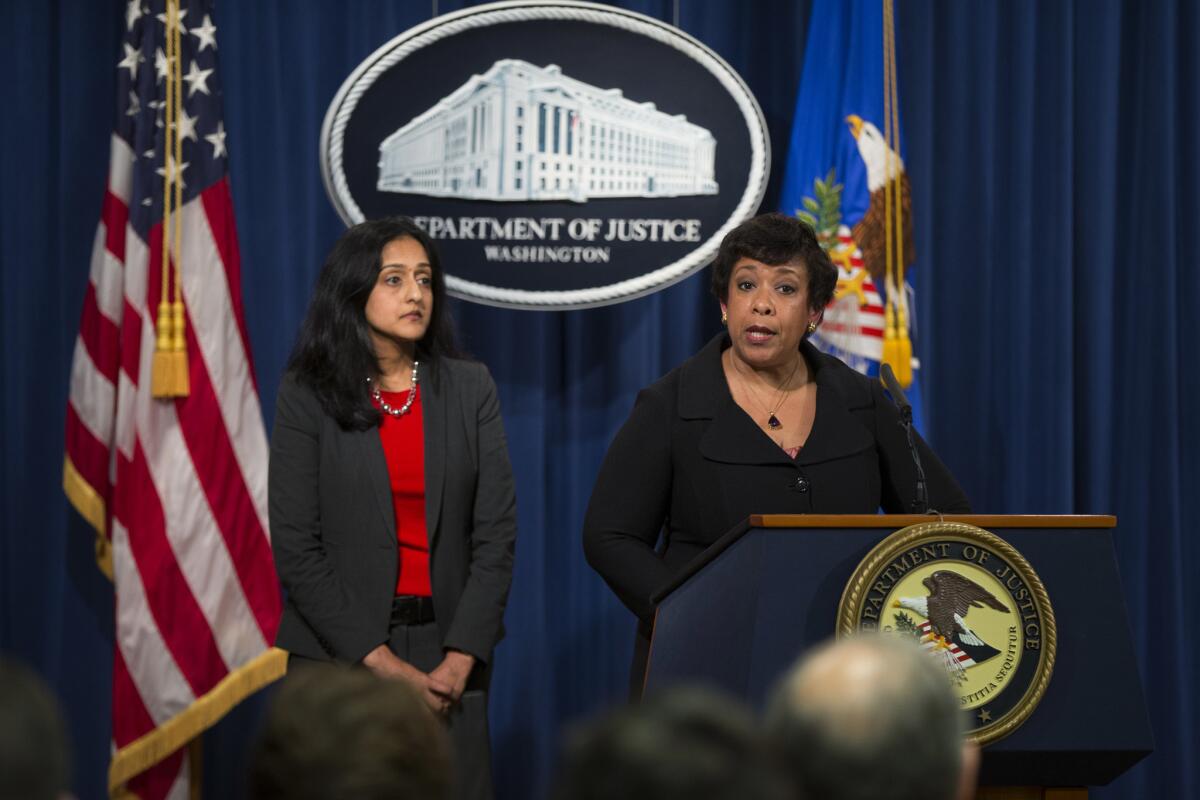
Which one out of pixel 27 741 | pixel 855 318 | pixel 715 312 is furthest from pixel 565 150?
pixel 27 741

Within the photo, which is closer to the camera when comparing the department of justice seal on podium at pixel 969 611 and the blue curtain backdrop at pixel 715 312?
the department of justice seal on podium at pixel 969 611

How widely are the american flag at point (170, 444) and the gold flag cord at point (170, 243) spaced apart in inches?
0.7

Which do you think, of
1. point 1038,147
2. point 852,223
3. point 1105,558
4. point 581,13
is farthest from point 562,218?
point 1105,558

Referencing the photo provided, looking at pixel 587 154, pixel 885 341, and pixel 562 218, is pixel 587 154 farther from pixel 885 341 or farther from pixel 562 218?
pixel 885 341

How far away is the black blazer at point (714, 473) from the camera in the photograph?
8.83ft

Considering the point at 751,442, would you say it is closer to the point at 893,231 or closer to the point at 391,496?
the point at 391,496

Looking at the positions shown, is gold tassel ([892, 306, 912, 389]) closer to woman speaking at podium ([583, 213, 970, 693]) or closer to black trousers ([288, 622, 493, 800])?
woman speaking at podium ([583, 213, 970, 693])

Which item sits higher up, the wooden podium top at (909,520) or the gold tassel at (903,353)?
the gold tassel at (903,353)

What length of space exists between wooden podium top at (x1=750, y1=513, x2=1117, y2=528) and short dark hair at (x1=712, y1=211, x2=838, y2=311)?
2.76 feet

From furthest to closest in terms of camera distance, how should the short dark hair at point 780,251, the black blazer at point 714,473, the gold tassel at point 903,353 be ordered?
the gold tassel at point 903,353 → the short dark hair at point 780,251 → the black blazer at point 714,473

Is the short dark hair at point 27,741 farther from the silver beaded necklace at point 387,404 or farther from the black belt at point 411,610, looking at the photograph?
the silver beaded necklace at point 387,404

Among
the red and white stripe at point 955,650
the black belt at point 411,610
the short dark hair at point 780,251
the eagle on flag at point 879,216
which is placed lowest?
the black belt at point 411,610

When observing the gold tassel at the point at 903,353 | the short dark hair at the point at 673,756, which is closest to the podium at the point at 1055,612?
the short dark hair at the point at 673,756

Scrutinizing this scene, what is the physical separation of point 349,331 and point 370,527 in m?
0.47
